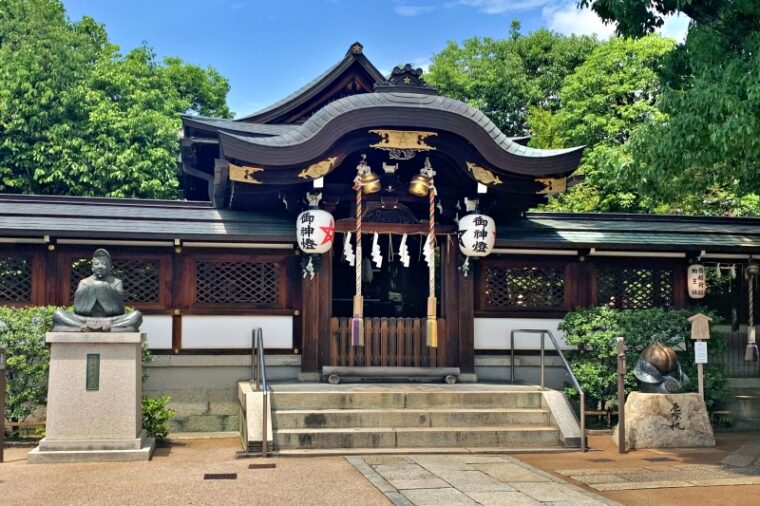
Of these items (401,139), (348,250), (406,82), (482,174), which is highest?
(406,82)

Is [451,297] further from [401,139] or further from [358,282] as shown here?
[401,139]

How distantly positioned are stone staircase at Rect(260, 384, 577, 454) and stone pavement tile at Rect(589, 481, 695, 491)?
2.14 metres

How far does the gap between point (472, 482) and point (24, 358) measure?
6.35 metres

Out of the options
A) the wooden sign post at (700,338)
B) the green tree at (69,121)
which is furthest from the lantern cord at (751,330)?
the green tree at (69,121)

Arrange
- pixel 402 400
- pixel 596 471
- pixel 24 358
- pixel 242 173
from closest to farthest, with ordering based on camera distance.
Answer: pixel 596 471
pixel 24 358
pixel 402 400
pixel 242 173

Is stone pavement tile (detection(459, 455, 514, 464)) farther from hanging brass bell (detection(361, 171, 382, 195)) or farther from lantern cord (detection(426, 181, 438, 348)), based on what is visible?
hanging brass bell (detection(361, 171, 382, 195))

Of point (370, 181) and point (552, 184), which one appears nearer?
point (370, 181)

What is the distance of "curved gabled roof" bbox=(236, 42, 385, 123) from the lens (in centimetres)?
1480

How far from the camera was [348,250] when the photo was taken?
11.9 meters

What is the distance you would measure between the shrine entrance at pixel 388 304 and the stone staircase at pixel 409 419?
3.85 ft

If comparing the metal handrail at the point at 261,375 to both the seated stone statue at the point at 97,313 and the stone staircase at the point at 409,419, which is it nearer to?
the stone staircase at the point at 409,419

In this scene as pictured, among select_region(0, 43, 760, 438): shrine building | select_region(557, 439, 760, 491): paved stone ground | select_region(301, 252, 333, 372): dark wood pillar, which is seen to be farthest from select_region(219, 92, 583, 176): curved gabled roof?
select_region(557, 439, 760, 491): paved stone ground

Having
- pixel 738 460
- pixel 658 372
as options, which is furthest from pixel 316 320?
pixel 738 460

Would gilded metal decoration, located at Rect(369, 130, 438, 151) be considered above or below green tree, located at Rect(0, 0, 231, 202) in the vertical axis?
below
